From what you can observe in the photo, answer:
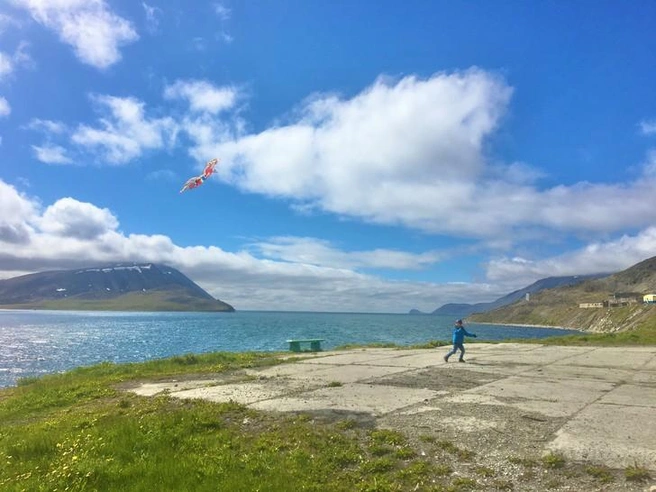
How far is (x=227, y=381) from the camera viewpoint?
18.5 meters

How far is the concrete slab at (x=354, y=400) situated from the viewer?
42.2 ft

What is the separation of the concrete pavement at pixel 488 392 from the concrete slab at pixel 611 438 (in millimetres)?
18

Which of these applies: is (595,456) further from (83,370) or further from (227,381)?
(83,370)

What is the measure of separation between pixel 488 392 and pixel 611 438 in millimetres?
5328

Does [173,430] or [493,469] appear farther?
[173,430]

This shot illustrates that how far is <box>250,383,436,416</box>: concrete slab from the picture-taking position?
42.2 ft

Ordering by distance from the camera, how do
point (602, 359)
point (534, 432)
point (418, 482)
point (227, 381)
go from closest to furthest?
point (418, 482), point (534, 432), point (227, 381), point (602, 359)

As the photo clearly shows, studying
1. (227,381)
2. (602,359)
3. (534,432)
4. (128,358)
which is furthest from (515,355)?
(128,358)

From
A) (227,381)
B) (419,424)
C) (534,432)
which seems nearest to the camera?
(534,432)

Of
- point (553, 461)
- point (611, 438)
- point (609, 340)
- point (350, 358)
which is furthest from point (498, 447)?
point (609, 340)

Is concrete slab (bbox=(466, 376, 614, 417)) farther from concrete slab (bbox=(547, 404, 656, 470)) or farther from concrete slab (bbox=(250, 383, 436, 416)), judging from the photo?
concrete slab (bbox=(250, 383, 436, 416))

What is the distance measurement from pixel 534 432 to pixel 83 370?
2394 cm

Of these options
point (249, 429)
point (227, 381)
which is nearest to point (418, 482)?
point (249, 429)

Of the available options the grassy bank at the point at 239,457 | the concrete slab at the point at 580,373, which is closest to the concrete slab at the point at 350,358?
the concrete slab at the point at 580,373
